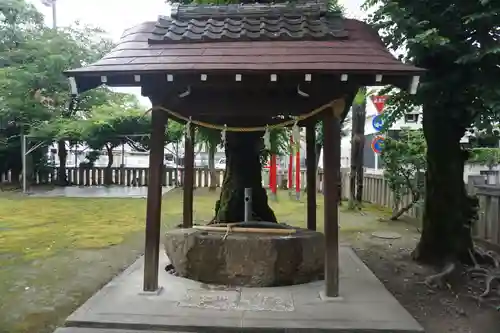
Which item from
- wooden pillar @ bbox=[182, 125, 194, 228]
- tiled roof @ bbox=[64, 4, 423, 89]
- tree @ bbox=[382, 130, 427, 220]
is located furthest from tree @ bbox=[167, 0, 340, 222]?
tree @ bbox=[382, 130, 427, 220]

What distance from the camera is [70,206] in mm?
12609

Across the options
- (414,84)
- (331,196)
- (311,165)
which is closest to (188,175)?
(311,165)

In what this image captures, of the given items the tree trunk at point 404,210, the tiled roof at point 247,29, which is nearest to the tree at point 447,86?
the tiled roof at point 247,29

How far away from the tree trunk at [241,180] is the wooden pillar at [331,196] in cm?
314

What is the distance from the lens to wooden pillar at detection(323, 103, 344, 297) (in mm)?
4391

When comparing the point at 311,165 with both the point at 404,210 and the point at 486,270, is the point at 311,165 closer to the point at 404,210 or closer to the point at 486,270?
the point at 486,270

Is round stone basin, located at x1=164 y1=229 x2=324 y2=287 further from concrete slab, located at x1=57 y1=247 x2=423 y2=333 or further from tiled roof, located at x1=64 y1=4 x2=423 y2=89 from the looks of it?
tiled roof, located at x1=64 y1=4 x2=423 y2=89

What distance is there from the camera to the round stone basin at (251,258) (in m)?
4.77

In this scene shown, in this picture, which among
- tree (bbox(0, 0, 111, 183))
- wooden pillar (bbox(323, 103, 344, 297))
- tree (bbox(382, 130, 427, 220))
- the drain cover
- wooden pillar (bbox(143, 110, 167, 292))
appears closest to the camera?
wooden pillar (bbox(323, 103, 344, 297))

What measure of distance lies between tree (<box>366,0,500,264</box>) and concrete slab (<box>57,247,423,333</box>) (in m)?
1.66

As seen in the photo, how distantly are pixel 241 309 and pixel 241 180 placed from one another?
3727 millimetres

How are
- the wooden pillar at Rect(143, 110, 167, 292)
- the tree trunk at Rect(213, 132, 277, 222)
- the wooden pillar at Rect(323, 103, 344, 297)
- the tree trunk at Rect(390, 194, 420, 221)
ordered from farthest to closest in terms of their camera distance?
the tree trunk at Rect(390, 194, 420, 221)
the tree trunk at Rect(213, 132, 277, 222)
the wooden pillar at Rect(143, 110, 167, 292)
the wooden pillar at Rect(323, 103, 344, 297)

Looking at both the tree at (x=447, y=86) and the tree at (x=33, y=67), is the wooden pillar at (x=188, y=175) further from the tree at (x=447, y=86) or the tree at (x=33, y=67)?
the tree at (x=33, y=67)

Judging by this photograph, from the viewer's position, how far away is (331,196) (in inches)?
174
